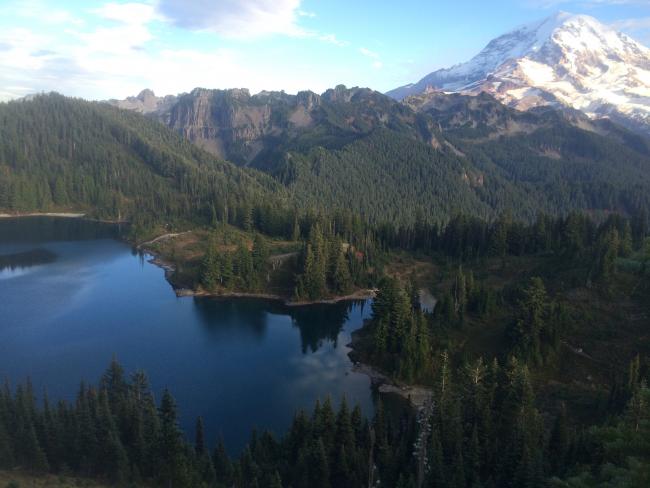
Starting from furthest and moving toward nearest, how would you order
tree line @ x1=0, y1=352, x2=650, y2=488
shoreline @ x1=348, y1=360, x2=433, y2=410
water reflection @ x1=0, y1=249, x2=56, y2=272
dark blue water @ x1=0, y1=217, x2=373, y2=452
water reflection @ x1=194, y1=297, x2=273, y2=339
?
water reflection @ x1=0, y1=249, x2=56, y2=272 < water reflection @ x1=194, y1=297, x2=273, y2=339 < shoreline @ x1=348, y1=360, x2=433, y2=410 < dark blue water @ x1=0, y1=217, x2=373, y2=452 < tree line @ x1=0, y1=352, x2=650, y2=488

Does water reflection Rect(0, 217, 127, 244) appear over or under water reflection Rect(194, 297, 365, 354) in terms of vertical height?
over

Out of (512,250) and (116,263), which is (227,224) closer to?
(116,263)

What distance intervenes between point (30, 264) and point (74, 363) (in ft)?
205

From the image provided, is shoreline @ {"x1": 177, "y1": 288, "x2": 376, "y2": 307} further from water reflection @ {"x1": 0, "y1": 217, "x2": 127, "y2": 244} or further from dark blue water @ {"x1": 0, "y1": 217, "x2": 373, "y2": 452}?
water reflection @ {"x1": 0, "y1": 217, "x2": 127, "y2": 244}

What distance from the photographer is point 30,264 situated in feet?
397

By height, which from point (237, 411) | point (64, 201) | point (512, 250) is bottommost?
point (237, 411)

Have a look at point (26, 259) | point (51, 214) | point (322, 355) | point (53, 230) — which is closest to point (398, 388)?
point (322, 355)

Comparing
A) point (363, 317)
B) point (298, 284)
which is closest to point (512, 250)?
point (363, 317)

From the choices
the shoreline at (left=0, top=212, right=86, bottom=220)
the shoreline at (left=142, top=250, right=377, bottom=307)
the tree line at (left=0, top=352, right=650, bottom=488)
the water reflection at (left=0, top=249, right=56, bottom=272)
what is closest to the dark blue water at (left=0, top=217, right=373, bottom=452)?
the water reflection at (left=0, top=249, right=56, bottom=272)

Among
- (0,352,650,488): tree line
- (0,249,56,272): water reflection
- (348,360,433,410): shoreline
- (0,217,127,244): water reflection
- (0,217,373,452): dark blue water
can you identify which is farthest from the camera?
(0,217,127,244): water reflection

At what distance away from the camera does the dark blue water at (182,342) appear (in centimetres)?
6250

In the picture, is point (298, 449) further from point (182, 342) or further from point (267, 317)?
point (267, 317)

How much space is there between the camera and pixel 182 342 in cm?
7962

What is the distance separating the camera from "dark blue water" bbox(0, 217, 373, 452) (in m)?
62.5
